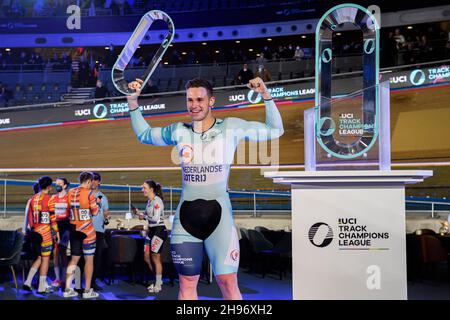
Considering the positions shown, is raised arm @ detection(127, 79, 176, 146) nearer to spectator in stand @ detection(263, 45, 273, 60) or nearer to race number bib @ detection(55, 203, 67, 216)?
race number bib @ detection(55, 203, 67, 216)

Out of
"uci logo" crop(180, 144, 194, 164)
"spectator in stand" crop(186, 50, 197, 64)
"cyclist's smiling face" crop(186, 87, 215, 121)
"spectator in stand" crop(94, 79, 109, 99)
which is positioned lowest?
"uci logo" crop(180, 144, 194, 164)

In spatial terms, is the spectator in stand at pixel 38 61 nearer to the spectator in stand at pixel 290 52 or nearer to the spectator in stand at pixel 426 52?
the spectator in stand at pixel 290 52

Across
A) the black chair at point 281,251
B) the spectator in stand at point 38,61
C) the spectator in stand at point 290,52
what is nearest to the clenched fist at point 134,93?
the black chair at point 281,251

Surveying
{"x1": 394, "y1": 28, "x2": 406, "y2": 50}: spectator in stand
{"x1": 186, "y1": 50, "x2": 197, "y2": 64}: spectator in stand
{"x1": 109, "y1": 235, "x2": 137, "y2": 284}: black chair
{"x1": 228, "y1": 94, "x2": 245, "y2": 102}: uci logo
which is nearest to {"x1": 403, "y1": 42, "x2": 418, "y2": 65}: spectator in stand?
{"x1": 394, "y1": 28, "x2": 406, "y2": 50}: spectator in stand

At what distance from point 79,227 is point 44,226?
2.05 feet

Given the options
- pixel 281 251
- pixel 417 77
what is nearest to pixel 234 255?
→ pixel 281 251

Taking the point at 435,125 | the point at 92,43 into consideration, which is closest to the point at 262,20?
the point at 92,43

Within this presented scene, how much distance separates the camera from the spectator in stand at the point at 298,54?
13.3 metres

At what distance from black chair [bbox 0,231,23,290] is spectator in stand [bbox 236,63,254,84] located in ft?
18.7

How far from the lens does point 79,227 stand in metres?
7.25

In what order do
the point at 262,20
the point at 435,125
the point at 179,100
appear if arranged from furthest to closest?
the point at 262,20 < the point at 179,100 < the point at 435,125

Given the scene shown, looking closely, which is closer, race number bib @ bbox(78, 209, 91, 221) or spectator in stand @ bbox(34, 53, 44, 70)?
race number bib @ bbox(78, 209, 91, 221)

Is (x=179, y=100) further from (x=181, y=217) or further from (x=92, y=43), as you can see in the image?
(x=181, y=217)

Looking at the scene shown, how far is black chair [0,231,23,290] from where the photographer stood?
7820 millimetres
